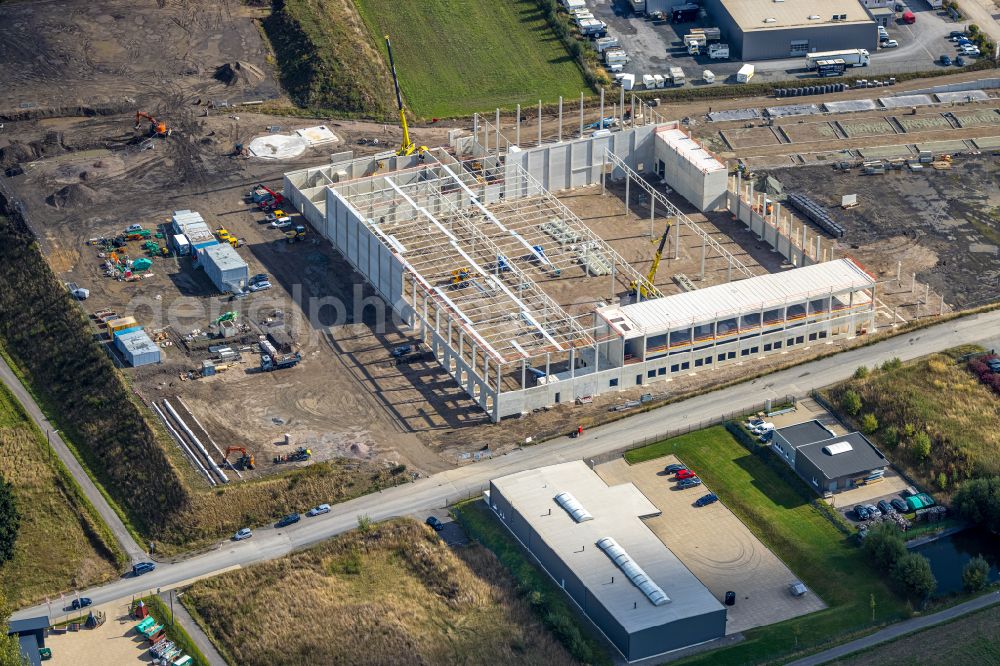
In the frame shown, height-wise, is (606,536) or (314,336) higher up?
(314,336)

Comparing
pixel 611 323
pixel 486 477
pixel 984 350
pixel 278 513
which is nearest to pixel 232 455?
pixel 278 513

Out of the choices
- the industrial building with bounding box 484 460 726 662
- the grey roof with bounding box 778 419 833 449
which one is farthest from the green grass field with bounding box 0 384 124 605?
the grey roof with bounding box 778 419 833 449

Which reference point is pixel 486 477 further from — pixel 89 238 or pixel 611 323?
pixel 89 238

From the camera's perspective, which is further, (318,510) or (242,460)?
(242,460)

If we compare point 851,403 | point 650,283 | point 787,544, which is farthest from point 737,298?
point 787,544

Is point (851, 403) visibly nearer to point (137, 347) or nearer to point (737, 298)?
point (737, 298)

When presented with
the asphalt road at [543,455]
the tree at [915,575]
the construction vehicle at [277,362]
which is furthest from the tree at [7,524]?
the tree at [915,575]

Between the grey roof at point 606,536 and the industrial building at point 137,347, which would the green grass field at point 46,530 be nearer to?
the industrial building at point 137,347

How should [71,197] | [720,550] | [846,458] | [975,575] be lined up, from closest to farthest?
[975,575]
[720,550]
[846,458]
[71,197]
